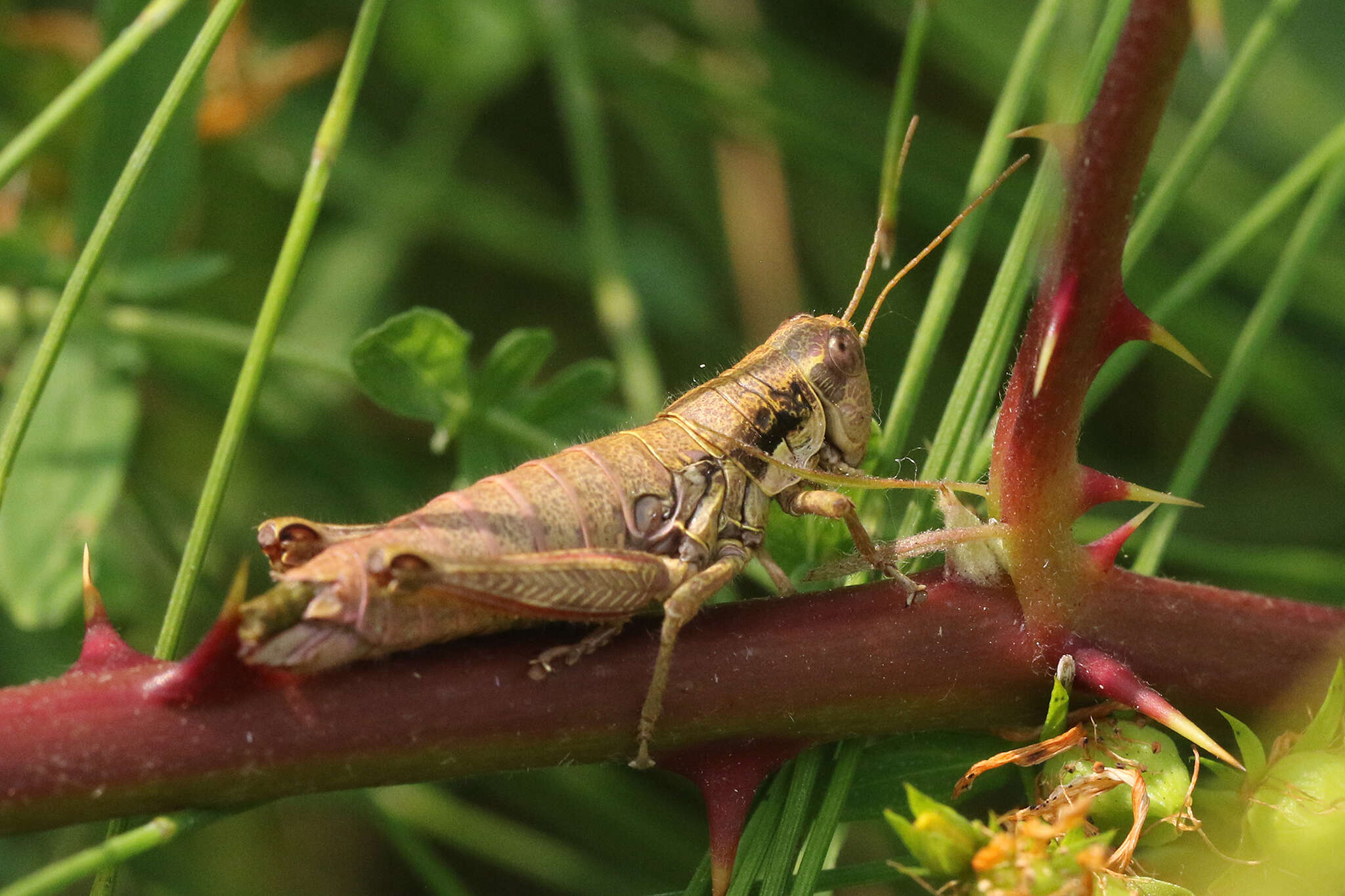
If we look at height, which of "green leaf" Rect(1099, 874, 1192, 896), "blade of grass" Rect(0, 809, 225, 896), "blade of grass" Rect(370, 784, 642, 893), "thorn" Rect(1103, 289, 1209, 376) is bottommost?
"blade of grass" Rect(370, 784, 642, 893)

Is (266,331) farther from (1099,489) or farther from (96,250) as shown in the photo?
(1099,489)

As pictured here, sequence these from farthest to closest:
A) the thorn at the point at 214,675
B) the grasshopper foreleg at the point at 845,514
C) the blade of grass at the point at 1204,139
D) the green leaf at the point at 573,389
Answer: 1. the green leaf at the point at 573,389
2. the blade of grass at the point at 1204,139
3. the grasshopper foreleg at the point at 845,514
4. the thorn at the point at 214,675

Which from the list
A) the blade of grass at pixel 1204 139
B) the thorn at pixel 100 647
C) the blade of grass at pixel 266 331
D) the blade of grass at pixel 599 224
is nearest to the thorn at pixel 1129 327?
the blade of grass at pixel 1204 139

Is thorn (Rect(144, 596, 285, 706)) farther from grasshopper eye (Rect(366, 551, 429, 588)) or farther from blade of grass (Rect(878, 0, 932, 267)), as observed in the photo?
blade of grass (Rect(878, 0, 932, 267))

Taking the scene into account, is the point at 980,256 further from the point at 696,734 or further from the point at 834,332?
the point at 696,734

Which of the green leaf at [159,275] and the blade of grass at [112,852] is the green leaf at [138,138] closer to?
the green leaf at [159,275]

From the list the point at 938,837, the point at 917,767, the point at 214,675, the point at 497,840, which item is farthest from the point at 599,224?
the point at 938,837

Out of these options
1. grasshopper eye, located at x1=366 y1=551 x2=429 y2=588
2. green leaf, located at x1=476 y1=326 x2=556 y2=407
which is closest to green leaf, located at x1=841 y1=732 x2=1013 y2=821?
grasshopper eye, located at x1=366 y1=551 x2=429 y2=588
